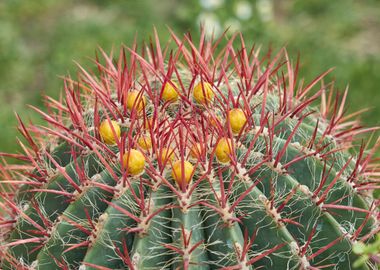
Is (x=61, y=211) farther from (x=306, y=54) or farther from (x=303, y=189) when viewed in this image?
(x=306, y=54)

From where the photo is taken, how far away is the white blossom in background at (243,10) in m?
6.99

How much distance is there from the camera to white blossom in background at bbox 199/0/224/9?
24.0 feet

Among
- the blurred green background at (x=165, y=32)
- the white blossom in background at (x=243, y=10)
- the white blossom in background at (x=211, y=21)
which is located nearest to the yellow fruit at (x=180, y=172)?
the blurred green background at (x=165, y=32)

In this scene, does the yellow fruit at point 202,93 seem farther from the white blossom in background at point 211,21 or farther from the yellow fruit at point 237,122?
the white blossom in background at point 211,21

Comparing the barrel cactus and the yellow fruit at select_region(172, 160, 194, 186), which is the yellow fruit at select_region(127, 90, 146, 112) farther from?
the yellow fruit at select_region(172, 160, 194, 186)

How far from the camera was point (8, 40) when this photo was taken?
276 inches

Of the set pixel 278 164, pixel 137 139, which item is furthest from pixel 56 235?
pixel 278 164

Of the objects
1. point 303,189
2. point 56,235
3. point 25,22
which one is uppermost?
point 303,189

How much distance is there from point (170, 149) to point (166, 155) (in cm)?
4

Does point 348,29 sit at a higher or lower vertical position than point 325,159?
lower

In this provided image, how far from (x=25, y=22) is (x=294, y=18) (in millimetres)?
2595

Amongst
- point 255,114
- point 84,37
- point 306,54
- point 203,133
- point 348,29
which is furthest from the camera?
point 348,29

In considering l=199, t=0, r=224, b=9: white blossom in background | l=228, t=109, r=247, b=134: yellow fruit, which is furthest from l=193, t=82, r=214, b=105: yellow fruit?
l=199, t=0, r=224, b=9: white blossom in background

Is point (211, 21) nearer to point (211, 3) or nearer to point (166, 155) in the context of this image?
point (211, 3)
